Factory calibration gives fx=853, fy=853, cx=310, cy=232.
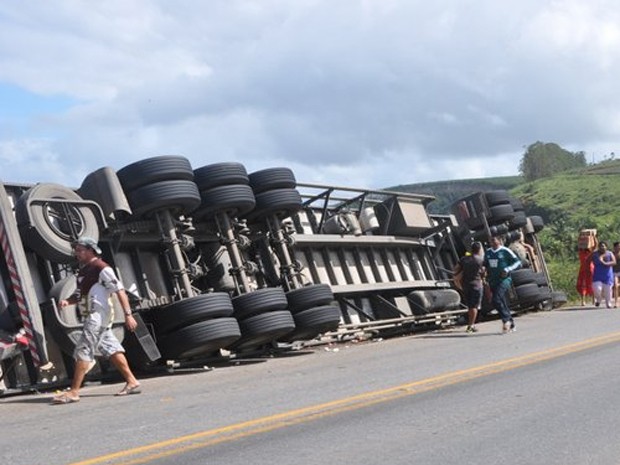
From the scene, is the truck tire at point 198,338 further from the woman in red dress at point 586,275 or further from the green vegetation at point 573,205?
the green vegetation at point 573,205

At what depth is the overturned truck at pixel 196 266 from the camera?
32.9ft

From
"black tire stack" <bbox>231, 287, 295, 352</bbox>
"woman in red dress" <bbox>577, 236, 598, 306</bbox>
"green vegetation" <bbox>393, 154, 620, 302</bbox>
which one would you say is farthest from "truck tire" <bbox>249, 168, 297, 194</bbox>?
"green vegetation" <bbox>393, 154, 620, 302</bbox>

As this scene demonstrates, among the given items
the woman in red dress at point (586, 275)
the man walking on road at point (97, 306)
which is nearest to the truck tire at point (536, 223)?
the woman in red dress at point (586, 275)

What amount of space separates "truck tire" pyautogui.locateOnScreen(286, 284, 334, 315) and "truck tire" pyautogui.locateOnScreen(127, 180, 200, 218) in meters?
2.29

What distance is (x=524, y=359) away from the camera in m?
10.5

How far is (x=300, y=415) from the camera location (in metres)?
7.13

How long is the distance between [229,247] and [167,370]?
8.04 feet

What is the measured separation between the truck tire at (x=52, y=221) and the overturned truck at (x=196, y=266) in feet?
0.05

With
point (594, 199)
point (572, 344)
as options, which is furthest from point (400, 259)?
point (594, 199)

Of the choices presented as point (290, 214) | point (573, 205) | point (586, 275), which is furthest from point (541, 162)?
point (290, 214)

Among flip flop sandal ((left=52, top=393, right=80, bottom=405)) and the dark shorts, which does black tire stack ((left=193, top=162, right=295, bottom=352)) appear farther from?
the dark shorts

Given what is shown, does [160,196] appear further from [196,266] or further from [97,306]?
[97,306]

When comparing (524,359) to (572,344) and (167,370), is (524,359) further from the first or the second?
(167,370)

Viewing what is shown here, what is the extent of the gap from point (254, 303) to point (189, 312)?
3.94 feet
